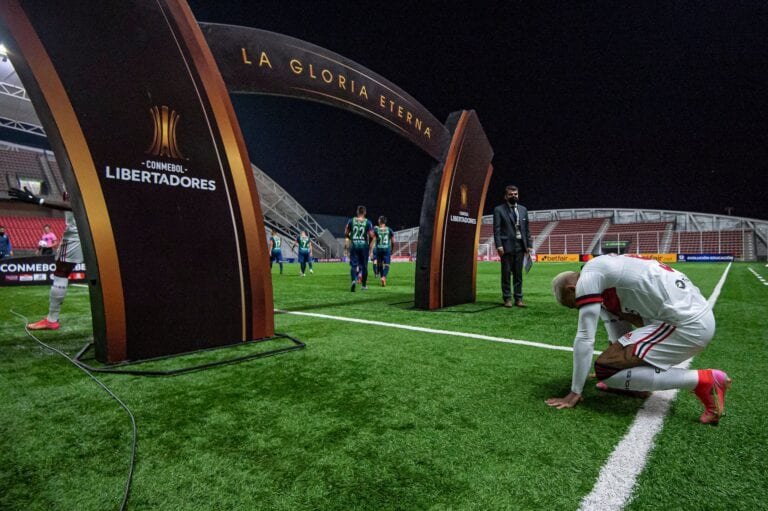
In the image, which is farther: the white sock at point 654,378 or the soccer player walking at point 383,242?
the soccer player walking at point 383,242

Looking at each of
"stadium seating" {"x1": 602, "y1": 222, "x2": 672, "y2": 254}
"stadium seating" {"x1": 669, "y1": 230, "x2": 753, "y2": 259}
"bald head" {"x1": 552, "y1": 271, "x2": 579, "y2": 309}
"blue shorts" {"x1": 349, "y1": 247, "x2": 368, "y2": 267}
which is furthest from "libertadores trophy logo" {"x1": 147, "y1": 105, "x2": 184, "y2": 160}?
"stadium seating" {"x1": 669, "y1": 230, "x2": 753, "y2": 259}

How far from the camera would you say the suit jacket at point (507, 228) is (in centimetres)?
633

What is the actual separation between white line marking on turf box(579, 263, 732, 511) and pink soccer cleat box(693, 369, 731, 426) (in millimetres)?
194

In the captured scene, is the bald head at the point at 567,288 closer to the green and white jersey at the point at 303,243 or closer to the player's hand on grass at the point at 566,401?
the player's hand on grass at the point at 566,401

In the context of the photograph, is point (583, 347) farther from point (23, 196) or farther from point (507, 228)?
point (23, 196)

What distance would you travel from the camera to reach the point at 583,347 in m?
2.13

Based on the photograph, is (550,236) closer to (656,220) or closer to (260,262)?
(656,220)

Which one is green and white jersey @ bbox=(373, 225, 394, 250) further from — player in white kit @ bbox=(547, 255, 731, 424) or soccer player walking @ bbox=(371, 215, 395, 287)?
player in white kit @ bbox=(547, 255, 731, 424)

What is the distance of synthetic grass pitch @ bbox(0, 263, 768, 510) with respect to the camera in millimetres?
1403

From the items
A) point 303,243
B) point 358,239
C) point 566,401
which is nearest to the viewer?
point 566,401

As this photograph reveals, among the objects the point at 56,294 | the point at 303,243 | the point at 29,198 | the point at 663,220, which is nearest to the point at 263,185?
the point at 303,243

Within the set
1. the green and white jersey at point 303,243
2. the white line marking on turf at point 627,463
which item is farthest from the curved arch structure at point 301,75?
the green and white jersey at point 303,243

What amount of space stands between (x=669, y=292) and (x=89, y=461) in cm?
289

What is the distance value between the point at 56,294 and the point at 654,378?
578 cm
